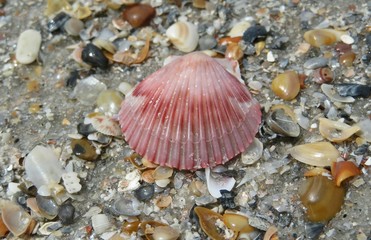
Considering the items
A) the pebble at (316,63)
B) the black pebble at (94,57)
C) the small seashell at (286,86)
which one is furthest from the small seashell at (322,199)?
the black pebble at (94,57)

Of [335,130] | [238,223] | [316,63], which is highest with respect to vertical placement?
[316,63]

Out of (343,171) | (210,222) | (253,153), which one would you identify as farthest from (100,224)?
(343,171)

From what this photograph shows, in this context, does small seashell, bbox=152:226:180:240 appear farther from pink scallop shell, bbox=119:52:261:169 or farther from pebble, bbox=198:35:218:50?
pebble, bbox=198:35:218:50

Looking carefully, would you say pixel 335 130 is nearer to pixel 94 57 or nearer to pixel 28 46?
pixel 94 57

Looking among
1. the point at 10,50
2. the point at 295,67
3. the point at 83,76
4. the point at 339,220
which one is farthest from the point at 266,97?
the point at 10,50

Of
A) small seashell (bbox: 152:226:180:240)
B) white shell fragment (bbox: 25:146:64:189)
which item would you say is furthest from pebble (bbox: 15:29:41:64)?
small seashell (bbox: 152:226:180:240)

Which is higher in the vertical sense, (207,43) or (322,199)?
(207,43)
